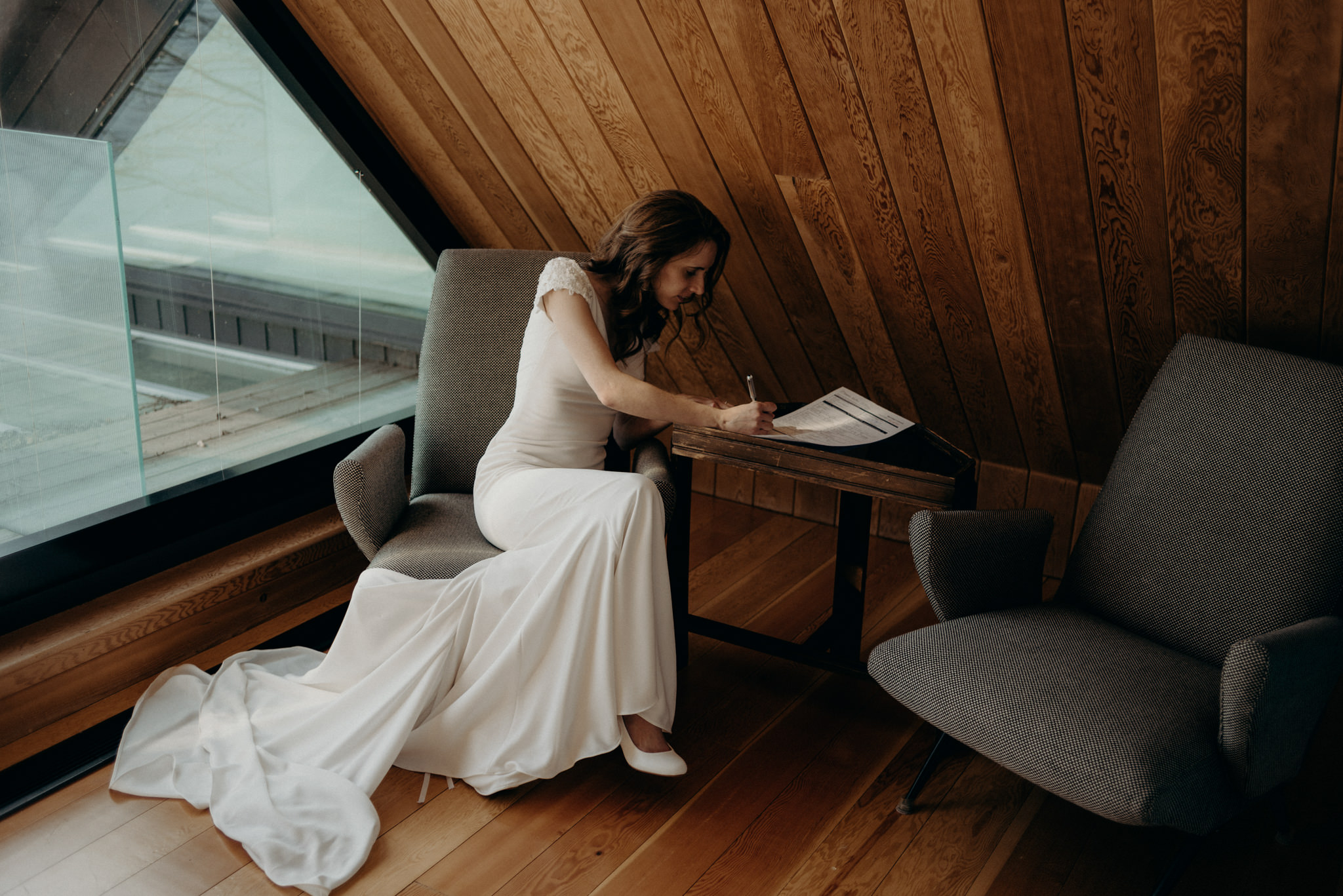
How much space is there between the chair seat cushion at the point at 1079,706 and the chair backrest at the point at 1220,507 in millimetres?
101

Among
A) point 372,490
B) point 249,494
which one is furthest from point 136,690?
point 372,490

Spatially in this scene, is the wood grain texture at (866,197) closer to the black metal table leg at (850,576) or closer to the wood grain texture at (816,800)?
the black metal table leg at (850,576)

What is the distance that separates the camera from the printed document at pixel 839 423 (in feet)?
7.02

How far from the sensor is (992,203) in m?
2.04

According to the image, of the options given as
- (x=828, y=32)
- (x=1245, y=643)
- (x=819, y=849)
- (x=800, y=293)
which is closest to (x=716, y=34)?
(x=828, y=32)

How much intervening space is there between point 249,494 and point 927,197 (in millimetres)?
1851

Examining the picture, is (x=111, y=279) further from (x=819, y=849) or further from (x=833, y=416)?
(x=819, y=849)

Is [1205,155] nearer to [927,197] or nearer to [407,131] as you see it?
[927,197]

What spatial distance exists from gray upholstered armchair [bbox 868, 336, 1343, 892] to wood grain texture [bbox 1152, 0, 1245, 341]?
137 mm

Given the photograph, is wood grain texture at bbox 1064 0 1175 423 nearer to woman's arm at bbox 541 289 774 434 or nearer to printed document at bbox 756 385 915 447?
printed document at bbox 756 385 915 447

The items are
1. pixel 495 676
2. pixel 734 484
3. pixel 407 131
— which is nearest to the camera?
pixel 495 676

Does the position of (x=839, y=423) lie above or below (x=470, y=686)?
above

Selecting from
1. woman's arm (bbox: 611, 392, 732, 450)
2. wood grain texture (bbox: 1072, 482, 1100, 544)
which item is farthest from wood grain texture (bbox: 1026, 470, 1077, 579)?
woman's arm (bbox: 611, 392, 732, 450)

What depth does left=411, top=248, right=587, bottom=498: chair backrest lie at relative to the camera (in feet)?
8.04
